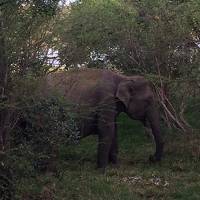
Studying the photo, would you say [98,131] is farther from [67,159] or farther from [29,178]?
[29,178]

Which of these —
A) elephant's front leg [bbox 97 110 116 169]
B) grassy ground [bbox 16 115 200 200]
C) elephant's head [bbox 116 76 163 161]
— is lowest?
grassy ground [bbox 16 115 200 200]

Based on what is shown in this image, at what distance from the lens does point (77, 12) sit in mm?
14688

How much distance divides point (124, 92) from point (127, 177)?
2439 millimetres

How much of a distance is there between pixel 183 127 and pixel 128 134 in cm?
220

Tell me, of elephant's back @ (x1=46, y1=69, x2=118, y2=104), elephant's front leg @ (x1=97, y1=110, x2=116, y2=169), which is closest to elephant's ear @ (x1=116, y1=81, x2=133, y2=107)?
elephant's back @ (x1=46, y1=69, x2=118, y2=104)

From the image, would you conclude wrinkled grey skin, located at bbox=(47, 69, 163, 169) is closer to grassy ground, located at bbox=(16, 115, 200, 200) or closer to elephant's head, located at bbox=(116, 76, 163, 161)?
elephant's head, located at bbox=(116, 76, 163, 161)

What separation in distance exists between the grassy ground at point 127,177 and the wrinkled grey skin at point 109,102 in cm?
43

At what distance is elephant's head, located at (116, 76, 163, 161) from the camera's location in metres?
13.3

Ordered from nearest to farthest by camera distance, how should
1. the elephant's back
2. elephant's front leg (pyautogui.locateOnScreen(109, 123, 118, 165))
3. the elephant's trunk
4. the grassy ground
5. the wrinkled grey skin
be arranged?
1. the grassy ground
2. the elephant's back
3. the wrinkled grey skin
4. elephant's front leg (pyautogui.locateOnScreen(109, 123, 118, 165))
5. the elephant's trunk

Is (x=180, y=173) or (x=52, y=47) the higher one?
(x=52, y=47)

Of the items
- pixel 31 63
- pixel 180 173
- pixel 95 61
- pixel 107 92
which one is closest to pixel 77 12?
pixel 95 61

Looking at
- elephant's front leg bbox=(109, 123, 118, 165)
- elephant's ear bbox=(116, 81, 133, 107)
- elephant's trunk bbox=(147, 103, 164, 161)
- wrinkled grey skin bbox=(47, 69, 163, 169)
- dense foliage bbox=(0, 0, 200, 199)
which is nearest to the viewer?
dense foliage bbox=(0, 0, 200, 199)

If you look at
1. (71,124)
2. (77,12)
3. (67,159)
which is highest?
(77,12)

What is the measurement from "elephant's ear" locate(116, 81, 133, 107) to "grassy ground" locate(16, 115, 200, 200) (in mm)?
Result: 1300
